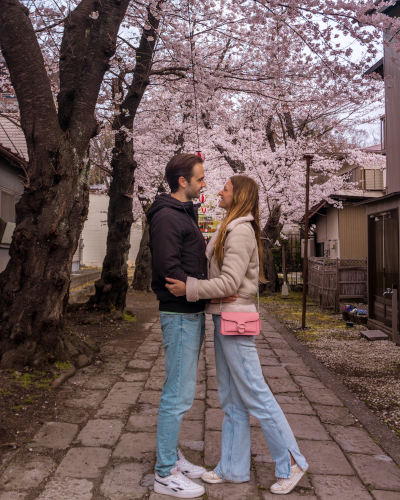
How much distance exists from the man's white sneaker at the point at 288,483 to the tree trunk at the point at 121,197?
6.96 m

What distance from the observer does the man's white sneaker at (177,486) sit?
2.68 metres

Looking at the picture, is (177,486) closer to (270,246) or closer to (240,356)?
(240,356)

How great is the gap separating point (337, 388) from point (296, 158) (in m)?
14.2

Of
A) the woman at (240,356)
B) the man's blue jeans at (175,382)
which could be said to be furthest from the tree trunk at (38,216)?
the woman at (240,356)

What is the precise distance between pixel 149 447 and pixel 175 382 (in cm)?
93

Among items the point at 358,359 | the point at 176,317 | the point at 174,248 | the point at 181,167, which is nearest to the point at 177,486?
the point at 176,317

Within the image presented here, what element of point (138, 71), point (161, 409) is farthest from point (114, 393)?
point (138, 71)

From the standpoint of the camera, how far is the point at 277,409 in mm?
2781

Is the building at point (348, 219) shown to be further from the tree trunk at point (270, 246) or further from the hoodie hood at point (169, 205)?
the hoodie hood at point (169, 205)

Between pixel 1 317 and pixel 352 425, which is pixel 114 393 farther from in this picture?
pixel 352 425

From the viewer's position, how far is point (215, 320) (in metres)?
2.90

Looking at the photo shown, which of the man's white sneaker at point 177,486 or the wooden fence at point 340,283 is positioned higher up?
the wooden fence at point 340,283

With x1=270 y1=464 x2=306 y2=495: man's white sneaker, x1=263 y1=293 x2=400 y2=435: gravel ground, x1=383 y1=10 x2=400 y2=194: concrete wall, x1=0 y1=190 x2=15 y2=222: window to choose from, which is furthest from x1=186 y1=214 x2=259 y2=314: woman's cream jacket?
x1=0 y1=190 x2=15 y2=222: window

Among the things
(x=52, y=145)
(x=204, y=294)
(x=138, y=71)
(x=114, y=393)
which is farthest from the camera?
(x=138, y=71)
